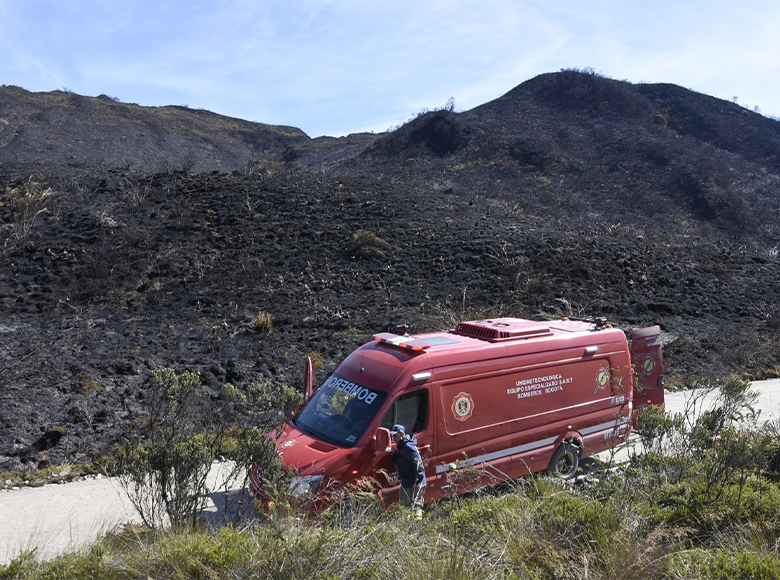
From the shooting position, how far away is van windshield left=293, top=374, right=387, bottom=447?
596 cm

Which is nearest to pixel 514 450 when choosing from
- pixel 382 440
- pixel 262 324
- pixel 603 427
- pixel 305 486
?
pixel 603 427

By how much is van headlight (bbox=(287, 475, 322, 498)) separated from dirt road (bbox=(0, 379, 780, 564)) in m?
2.08

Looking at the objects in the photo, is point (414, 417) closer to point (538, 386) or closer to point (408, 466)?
point (408, 466)

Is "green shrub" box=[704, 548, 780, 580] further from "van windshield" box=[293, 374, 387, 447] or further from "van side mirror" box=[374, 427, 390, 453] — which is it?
"van windshield" box=[293, 374, 387, 447]

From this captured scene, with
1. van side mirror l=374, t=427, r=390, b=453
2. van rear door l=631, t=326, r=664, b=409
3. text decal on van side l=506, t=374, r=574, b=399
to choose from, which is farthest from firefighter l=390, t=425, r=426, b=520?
van rear door l=631, t=326, r=664, b=409

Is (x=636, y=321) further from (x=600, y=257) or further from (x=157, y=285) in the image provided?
(x=157, y=285)

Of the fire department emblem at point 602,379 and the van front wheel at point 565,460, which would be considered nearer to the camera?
the van front wheel at point 565,460

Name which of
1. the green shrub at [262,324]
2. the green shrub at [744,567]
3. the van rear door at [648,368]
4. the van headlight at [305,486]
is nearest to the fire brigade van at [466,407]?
the van headlight at [305,486]

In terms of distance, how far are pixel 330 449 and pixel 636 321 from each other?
46.9 ft

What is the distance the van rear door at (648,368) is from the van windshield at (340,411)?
5.96 metres

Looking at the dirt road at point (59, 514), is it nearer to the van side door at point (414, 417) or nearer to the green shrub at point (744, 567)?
the van side door at point (414, 417)

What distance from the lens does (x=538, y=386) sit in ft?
23.3

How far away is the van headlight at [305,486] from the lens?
505 cm

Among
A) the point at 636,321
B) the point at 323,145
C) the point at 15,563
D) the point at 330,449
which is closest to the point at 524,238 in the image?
the point at 636,321
